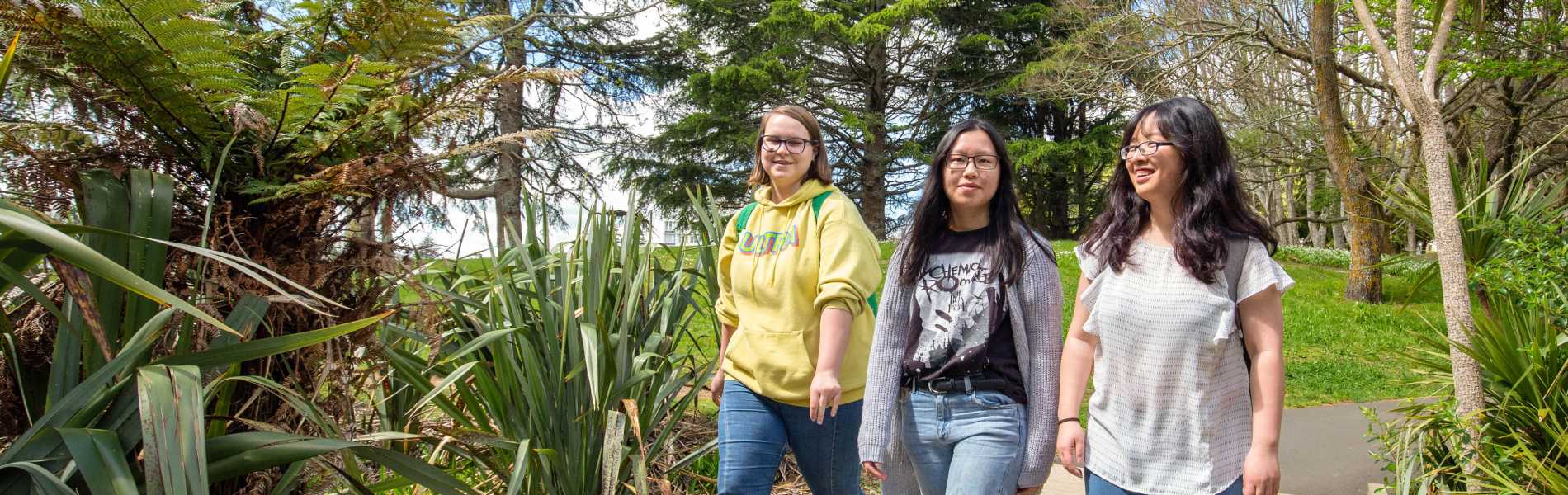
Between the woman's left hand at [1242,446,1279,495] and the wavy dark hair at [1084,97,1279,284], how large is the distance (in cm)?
38

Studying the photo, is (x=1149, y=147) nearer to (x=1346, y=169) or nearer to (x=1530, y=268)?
(x=1530, y=268)

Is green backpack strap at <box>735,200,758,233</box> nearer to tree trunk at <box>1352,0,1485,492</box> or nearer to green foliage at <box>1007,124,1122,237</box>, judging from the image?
tree trunk at <box>1352,0,1485,492</box>

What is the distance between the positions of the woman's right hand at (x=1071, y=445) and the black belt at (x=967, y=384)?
177 millimetres

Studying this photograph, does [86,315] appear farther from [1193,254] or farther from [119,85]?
[1193,254]

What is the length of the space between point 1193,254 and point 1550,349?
2378 mm

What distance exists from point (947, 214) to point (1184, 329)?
0.77 metres

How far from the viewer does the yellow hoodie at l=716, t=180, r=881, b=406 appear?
2.56m

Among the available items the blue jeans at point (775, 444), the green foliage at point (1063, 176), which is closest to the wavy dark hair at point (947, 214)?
the blue jeans at point (775, 444)

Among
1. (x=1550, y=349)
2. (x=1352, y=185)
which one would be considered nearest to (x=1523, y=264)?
(x=1550, y=349)

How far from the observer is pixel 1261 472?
6.19 feet

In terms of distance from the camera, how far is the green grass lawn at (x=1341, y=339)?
7.72 meters

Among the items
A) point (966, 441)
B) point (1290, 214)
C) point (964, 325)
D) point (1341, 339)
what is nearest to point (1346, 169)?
point (1341, 339)

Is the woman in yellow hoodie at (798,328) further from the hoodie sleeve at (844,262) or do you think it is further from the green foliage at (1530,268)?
the green foliage at (1530,268)

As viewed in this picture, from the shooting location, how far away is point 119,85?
159 centimetres
